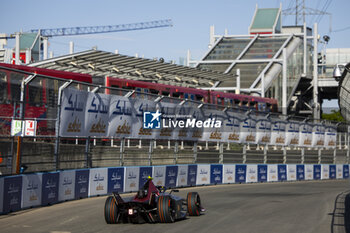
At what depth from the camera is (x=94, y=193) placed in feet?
56.1

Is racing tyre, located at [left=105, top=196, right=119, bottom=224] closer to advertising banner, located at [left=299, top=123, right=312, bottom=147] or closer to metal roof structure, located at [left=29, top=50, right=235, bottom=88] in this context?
metal roof structure, located at [left=29, top=50, right=235, bottom=88]

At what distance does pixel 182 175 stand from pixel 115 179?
440cm

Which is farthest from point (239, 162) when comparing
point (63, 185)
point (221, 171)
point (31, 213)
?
point (31, 213)

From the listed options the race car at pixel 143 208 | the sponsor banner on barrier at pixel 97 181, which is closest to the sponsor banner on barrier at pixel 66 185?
the sponsor banner on barrier at pixel 97 181

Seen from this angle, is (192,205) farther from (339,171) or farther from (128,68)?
(128,68)

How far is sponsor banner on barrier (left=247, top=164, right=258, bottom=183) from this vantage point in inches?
1037

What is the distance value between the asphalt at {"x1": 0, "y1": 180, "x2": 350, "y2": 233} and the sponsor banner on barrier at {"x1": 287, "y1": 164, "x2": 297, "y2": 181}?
472 inches

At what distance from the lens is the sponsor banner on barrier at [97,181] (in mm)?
16953

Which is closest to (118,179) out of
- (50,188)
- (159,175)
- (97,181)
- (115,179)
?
(115,179)

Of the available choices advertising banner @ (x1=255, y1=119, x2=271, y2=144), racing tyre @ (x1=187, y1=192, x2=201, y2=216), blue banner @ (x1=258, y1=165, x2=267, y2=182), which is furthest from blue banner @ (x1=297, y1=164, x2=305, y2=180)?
racing tyre @ (x1=187, y1=192, x2=201, y2=216)

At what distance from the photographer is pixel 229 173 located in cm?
2502

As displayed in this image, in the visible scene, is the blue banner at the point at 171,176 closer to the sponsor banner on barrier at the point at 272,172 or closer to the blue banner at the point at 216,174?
the blue banner at the point at 216,174

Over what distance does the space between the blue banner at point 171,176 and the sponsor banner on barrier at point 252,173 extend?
6.03m

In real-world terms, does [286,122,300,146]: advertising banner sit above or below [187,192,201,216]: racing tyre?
above
